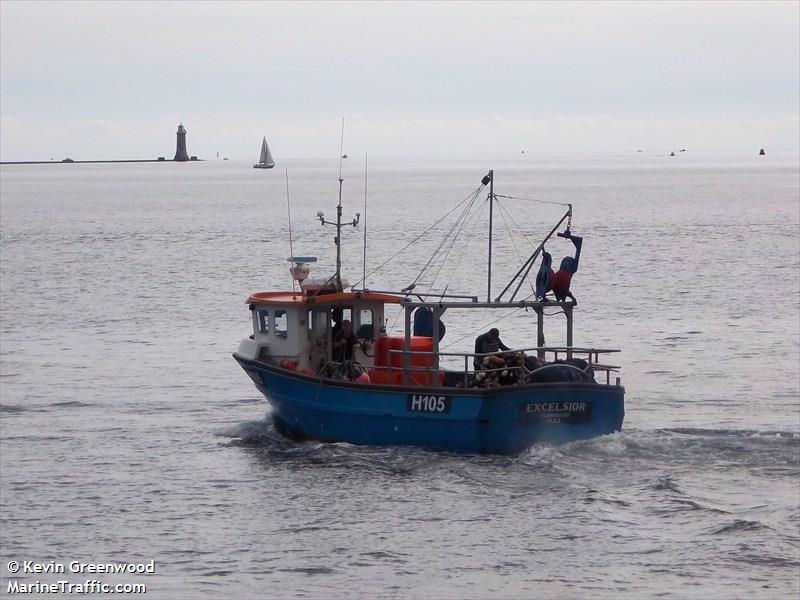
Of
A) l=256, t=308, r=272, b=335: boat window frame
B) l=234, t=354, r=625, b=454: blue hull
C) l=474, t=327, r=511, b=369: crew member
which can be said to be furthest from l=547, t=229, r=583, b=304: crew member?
l=256, t=308, r=272, b=335: boat window frame

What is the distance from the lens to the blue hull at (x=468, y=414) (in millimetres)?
23875

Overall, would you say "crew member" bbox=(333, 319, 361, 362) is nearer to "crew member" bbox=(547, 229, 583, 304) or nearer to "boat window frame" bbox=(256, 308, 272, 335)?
"boat window frame" bbox=(256, 308, 272, 335)

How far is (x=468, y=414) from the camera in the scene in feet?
79.2

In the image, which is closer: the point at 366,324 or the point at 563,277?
the point at 563,277

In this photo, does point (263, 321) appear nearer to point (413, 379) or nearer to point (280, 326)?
point (280, 326)

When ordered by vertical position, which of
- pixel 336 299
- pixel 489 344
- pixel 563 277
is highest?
pixel 563 277

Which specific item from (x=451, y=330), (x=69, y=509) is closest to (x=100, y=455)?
(x=69, y=509)

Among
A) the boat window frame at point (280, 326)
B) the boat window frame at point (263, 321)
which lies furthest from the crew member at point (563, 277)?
the boat window frame at point (263, 321)

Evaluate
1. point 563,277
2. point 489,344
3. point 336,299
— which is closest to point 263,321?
point 336,299

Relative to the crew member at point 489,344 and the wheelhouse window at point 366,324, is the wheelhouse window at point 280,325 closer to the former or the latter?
the wheelhouse window at point 366,324

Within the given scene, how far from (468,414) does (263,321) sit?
16.5 feet

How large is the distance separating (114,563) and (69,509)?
9.32 feet

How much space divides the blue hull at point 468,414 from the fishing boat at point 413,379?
0.7 inches

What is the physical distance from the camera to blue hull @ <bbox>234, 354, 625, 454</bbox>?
78.3 feet
